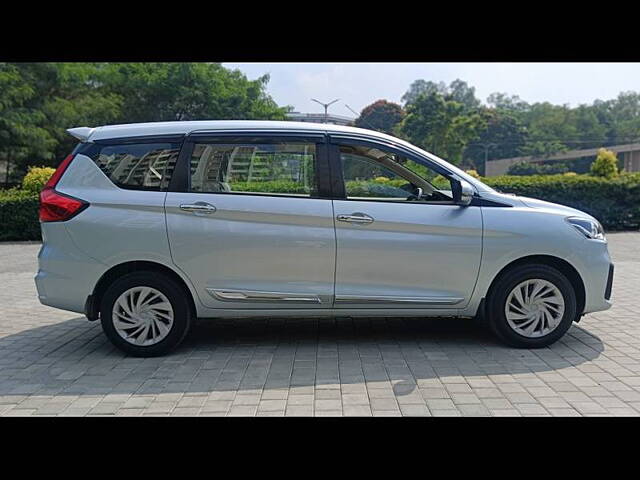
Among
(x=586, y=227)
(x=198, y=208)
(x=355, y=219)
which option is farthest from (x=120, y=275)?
(x=586, y=227)

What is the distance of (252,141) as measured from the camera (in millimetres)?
4867

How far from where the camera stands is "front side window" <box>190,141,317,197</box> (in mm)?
4773

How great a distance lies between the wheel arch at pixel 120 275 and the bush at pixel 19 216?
10.4m

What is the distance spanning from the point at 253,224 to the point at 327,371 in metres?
1.38

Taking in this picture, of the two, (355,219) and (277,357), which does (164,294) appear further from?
(355,219)

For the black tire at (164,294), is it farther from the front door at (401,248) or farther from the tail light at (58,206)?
the front door at (401,248)

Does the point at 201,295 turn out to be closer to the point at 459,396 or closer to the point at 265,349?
the point at 265,349

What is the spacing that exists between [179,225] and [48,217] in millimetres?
1152

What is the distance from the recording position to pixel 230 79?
32781mm

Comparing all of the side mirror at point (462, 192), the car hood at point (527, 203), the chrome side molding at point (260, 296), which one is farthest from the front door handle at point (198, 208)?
the car hood at point (527, 203)

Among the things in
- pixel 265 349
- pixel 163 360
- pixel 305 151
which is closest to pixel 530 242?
pixel 305 151

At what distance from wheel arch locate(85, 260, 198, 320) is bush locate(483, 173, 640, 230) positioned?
39.2 feet

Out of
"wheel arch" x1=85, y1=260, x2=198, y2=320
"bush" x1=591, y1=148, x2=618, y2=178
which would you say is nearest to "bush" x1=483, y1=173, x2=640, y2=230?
"bush" x1=591, y1=148, x2=618, y2=178

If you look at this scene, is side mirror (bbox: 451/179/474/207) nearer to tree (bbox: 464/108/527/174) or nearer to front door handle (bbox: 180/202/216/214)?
front door handle (bbox: 180/202/216/214)
